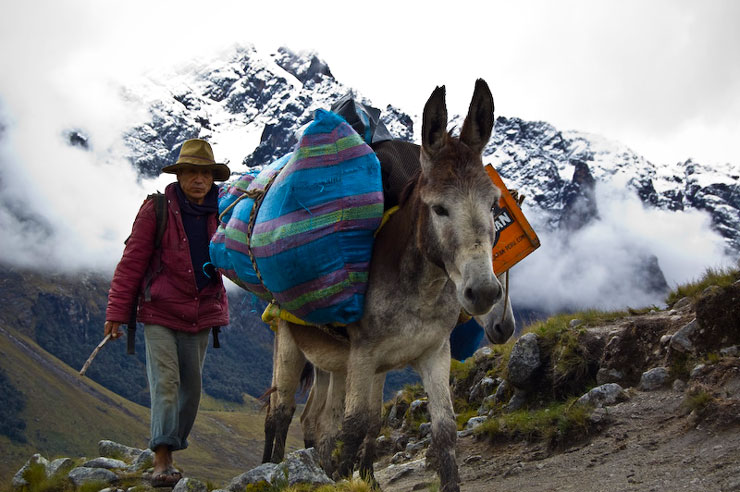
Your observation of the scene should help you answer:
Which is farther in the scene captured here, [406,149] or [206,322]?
[206,322]

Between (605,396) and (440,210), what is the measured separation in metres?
4.21

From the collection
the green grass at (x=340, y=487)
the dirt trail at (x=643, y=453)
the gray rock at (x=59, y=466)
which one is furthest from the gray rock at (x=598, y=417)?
the gray rock at (x=59, y=466)

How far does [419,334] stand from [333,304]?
85 centimetres

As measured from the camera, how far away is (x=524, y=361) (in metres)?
10.0

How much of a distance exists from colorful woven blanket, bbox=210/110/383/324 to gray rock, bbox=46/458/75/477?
4.51 m

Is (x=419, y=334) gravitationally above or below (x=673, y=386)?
above

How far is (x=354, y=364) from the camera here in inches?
240

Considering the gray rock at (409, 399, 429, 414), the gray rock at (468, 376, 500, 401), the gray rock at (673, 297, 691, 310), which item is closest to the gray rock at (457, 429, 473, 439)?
the gray rock at (468, 376, 500, 401)

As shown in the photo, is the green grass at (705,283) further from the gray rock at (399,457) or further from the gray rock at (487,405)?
the gray rock at (399,457)

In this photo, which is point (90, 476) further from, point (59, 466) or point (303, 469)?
point (303, 469)

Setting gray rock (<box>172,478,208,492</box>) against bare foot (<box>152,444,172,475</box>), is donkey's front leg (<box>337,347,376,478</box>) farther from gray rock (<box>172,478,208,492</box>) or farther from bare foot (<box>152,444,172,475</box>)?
bare foot (<box>152,444,172,475</box>)

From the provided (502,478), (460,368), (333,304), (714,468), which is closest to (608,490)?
(714,468)

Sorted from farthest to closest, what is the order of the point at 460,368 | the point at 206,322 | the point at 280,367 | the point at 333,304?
the point at 460,368, the point at 280,367, the point at 206,322, the point at 333,304

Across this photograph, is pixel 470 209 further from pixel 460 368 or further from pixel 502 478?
pixel 460 368
